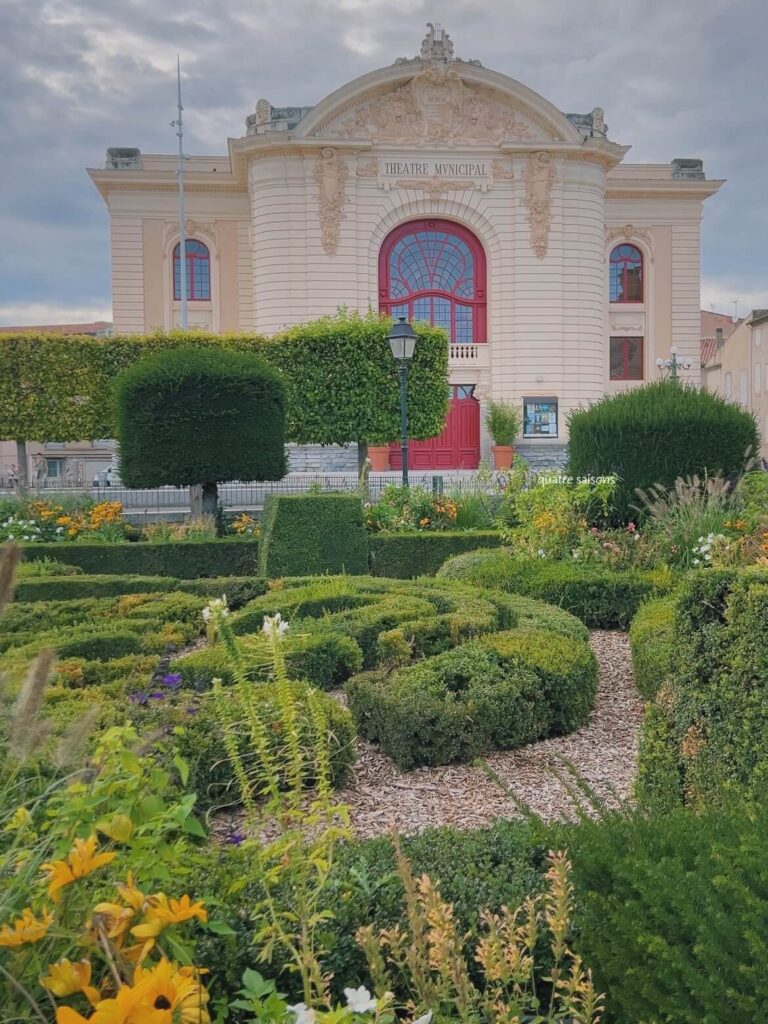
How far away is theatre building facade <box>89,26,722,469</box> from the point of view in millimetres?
28031

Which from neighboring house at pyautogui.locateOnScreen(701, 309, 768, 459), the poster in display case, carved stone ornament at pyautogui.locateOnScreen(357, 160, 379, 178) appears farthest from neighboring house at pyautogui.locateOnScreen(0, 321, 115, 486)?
neighboring house at pyautogui.locateOnScreen(701, 309, 768, 459)

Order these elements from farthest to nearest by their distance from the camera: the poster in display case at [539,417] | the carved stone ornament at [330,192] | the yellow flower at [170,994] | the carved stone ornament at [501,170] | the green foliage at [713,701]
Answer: the poster in display case at [539,417] < the carved stone ornament at [501,170] < the carved stone ornament at [330,192] < the green foliage at [713,701] < the yellow flower at [170,994]

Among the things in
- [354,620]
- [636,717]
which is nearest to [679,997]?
[636,717]

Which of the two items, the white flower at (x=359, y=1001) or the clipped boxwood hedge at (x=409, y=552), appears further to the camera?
the clipped boxwood hedge at (x=409, y=552)

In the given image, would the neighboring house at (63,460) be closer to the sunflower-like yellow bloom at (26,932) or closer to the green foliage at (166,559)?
the green foliage at (166,559)

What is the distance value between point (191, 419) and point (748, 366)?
35.7m

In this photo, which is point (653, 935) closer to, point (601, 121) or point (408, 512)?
point (408, 512)

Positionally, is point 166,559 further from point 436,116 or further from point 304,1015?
point 436,116

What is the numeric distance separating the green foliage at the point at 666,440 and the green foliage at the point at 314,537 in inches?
139

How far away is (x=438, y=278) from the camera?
3020 centimetres

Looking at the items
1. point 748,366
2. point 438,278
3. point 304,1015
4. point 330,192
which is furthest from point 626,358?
point 304,1015

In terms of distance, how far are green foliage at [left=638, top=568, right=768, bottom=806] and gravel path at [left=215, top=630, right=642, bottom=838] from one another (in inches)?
11.5

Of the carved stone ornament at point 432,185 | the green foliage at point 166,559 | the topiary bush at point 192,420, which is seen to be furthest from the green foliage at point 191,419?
the carved stone ornament at point 432,185

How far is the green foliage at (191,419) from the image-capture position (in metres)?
13.9
